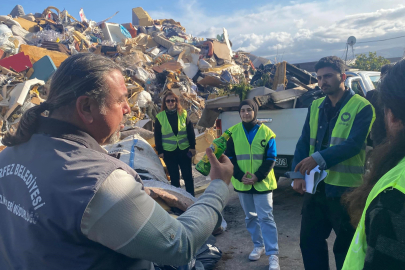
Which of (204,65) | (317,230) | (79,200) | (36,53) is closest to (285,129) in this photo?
(317,230)

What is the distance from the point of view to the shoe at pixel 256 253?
3.41 m

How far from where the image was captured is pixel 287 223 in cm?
427

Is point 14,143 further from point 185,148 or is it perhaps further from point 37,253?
point 185,148

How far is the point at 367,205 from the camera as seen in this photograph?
0.94 metres

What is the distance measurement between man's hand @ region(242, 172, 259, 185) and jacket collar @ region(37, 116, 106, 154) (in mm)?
2385

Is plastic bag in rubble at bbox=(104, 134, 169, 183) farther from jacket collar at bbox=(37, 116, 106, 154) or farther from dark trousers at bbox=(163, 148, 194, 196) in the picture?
jacket collar at bbox=(37, 116, 106, 154)

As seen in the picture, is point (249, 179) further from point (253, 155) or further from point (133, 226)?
point (133, 226)

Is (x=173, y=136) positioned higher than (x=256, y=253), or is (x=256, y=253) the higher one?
(x=173, y=136)

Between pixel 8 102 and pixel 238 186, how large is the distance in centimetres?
717

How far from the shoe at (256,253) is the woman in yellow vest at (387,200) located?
8.16 feet

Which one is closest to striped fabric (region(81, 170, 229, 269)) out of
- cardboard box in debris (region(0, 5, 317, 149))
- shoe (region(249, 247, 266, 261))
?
cardboard box in debris (region(0, 5, 317, 149))

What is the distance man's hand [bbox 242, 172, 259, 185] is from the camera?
333 centimetres

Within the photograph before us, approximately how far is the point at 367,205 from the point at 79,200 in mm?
902

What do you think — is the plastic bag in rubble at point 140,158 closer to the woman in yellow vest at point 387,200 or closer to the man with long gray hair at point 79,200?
the man with long gray hair at point 79,200
